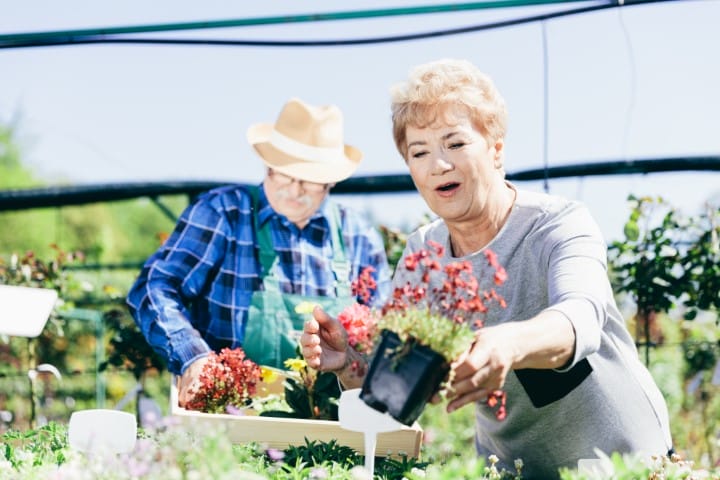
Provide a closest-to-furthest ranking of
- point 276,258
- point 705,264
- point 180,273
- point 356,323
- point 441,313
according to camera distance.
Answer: point 441,313 → point 356,323 → point 180,273 → point 276,258 → point 705,264

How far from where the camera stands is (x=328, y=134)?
3.05m

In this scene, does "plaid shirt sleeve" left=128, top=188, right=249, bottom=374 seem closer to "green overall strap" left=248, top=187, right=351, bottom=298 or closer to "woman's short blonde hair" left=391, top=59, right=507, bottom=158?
"green overall strap" left=248, top=187, right=351, bottom=298

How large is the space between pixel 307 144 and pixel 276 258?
0.46 metres

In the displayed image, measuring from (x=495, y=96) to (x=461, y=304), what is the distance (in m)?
0.64

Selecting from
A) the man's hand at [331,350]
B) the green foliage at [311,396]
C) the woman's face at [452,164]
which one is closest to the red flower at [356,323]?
the man's hand at [331,350]

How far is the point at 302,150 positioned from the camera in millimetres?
2943

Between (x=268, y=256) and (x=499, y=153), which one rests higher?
(x=499, y=153)

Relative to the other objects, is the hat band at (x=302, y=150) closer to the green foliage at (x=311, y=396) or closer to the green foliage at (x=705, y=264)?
the green foliage at (x=311, y=396)

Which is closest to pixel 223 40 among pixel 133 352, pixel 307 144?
pixel 307 144

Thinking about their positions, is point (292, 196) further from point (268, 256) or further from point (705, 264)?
point (705, 264)

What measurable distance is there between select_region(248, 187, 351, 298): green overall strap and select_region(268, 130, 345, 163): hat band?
0.61ft

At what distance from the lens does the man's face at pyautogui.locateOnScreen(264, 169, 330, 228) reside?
2875mm

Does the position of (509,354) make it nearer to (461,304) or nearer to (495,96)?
(461,304)

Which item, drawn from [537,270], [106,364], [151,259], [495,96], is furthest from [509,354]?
[106,364]
